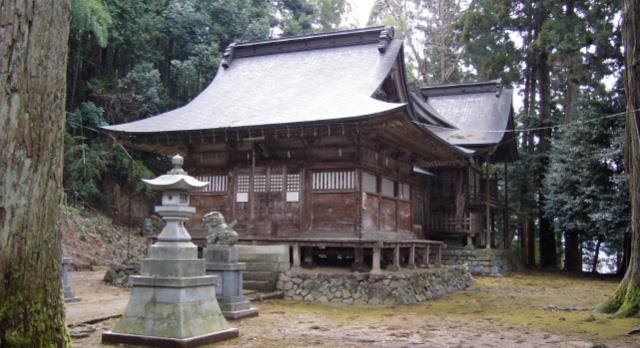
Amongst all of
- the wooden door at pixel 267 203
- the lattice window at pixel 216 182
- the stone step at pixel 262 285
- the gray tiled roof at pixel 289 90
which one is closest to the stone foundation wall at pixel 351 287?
the stone step at pixel 262 285

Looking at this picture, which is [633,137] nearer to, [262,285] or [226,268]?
[226,268]

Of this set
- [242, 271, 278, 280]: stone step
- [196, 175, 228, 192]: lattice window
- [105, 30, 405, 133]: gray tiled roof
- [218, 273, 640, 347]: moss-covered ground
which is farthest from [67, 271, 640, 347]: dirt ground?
[105, 30, 405, 133]: gray tiled roof

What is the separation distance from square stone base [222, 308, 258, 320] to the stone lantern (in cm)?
168

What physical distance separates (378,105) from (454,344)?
282 inches

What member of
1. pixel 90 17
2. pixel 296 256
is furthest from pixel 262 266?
pixel 90 17

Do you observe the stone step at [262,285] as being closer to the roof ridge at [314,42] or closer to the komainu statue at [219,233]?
the komainu statue at [219,233]

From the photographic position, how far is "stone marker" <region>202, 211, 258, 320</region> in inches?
407

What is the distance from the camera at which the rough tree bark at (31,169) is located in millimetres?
3969

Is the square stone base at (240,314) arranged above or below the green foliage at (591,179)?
below

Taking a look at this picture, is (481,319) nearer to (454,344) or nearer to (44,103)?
(454,344)

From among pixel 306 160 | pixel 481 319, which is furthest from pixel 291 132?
pixel 481 319

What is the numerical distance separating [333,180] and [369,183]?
109 cm

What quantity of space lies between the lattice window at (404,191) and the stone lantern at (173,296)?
1052 centimetres

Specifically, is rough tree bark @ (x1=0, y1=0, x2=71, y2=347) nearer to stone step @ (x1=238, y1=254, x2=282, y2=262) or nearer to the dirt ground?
the dirt ground
